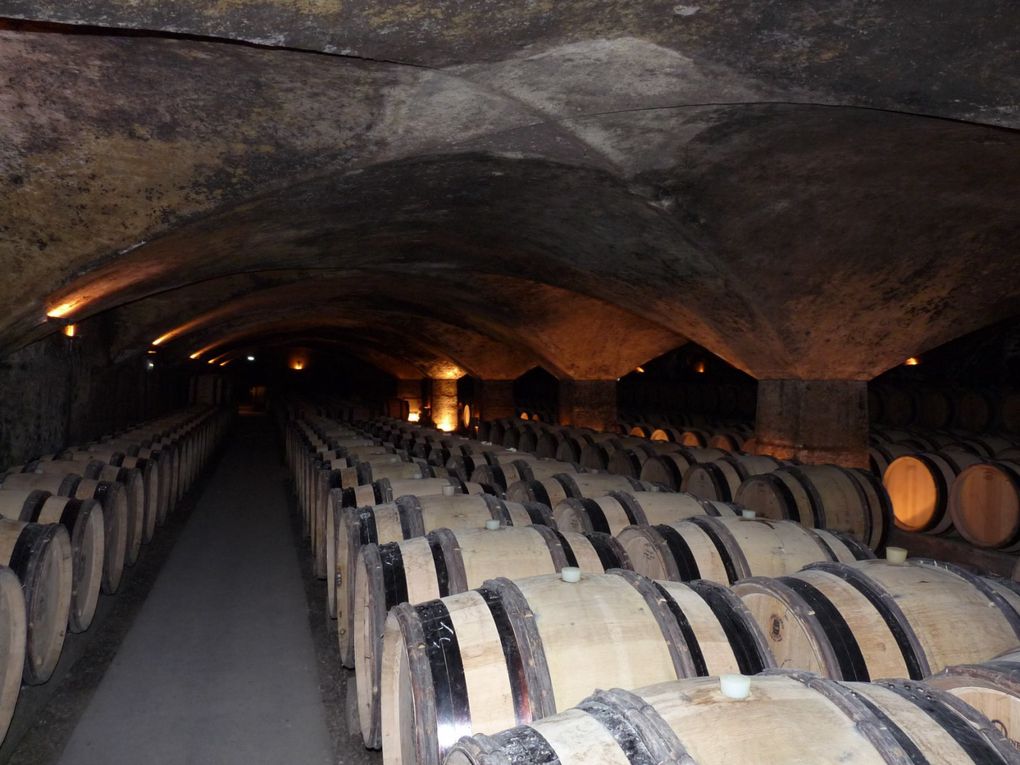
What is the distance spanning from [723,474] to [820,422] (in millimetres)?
2339

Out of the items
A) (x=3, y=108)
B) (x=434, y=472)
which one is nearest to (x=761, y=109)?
(x=434, y=472)

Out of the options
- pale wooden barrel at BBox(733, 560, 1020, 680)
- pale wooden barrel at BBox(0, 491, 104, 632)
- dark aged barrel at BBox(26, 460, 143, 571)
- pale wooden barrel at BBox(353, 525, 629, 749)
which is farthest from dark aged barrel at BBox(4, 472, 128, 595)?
pale wooden barrel at BBox(733, 560, 1020, 680)

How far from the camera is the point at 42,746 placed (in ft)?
11.3

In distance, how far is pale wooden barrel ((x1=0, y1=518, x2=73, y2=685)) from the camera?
3.68m

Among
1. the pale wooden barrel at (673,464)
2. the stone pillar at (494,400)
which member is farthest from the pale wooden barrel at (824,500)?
the stone pillar at (494,400)

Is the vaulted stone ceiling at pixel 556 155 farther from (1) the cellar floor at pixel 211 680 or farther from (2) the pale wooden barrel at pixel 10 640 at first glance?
(1) the cellar floor at pixel 211 680

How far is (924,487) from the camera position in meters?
6.89

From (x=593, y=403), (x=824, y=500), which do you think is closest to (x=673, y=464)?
(x=824, y=500)

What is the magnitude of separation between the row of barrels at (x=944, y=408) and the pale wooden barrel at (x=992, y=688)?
10318mm

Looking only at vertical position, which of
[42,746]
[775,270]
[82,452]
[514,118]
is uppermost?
[514,118]

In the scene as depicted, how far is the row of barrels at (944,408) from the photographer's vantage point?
1044 cm

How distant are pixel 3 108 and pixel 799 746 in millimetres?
4165

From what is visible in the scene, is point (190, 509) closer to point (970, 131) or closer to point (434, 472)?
point (434, 472)

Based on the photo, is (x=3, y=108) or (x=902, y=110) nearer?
(x=3, y=108)
